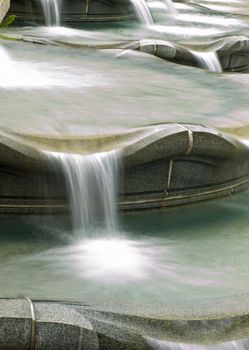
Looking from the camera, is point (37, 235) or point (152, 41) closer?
point (37, 235)

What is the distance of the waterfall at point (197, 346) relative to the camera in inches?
151

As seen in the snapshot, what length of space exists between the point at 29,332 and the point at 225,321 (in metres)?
0.94

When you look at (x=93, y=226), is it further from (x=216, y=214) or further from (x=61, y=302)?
(x=61, y=302)

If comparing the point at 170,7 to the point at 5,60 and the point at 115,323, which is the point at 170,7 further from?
the point at 115,323

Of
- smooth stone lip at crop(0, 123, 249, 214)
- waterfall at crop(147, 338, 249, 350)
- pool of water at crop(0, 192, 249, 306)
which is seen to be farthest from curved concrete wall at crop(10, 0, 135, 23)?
waterfall at crop(147, 338, 249, 350)

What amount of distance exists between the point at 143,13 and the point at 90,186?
7.52 meters

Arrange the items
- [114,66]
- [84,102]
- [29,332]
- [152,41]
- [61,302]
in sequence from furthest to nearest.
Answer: [152,41] → [114,66] → [84,102] → [61,302] → [29,332]

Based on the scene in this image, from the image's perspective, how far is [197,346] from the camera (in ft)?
12.8

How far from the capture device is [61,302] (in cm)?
391

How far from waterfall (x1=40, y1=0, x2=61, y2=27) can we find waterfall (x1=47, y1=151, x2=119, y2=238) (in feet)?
21.2

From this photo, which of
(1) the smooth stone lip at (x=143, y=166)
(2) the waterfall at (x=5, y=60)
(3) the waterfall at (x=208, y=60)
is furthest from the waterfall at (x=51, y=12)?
(1) the smooth stone lip at (x=143, y=166)

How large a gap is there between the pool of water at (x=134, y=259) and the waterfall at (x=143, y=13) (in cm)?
689

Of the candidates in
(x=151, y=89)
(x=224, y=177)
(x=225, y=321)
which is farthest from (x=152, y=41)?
(x=225, y=321)

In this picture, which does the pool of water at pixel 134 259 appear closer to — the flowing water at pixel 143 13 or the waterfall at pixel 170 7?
the flowing water at pixel 143 13
